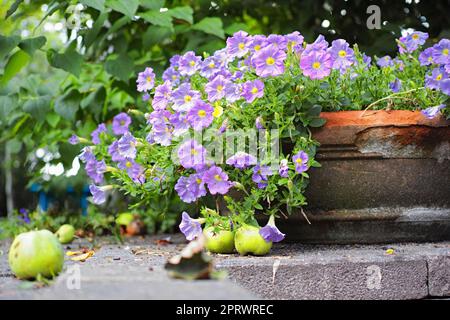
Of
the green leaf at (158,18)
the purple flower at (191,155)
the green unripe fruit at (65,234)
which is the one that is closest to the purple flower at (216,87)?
the purple flower at (191,155)

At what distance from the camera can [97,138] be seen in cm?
245

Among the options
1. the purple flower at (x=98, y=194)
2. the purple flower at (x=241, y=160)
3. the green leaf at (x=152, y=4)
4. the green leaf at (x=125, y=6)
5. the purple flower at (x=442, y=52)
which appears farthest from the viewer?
the green leaf at (x=152, y=4)

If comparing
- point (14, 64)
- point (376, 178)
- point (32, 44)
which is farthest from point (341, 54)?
point (14, 64)

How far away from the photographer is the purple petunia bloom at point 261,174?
1.81 metres

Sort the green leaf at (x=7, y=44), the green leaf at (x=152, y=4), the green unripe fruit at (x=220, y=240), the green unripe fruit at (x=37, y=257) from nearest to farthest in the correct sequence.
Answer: the green unripe fruit at (x=37, y=257) < the green unripe fruit at (x=220, y=240) < the green leaf at (x=7, y=44) < the green leaf at (x=152, y=4)

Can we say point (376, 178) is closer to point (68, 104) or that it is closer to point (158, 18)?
point (158, 18)

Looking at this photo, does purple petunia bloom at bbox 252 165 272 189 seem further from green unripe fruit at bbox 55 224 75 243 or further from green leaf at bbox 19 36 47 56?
green unripe fruit at bbox 55 224 75 243

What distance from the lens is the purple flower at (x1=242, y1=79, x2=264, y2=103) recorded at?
182 cm

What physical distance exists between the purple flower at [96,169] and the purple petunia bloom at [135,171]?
15 centimetres

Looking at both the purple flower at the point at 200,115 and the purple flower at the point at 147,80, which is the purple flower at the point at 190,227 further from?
the purple flower at the point at 147,80

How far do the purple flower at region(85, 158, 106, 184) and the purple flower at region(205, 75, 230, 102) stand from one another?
55 cm

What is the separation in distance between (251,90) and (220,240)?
45 cm

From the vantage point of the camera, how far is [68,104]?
278 cm
